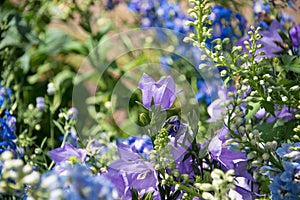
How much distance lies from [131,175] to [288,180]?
199mm

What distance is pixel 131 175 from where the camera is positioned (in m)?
0.73

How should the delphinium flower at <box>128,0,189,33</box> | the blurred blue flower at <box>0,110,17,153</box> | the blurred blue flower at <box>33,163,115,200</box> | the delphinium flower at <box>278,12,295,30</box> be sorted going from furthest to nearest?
the delphinium flower at <box>128,0,189,33</box>, the delphinium flower at <box>278,12,295,30</box>, the blurred blue flower at <box>0,110,17,153</box>, the blurred blue flower at <box>33,163,115,200</box>

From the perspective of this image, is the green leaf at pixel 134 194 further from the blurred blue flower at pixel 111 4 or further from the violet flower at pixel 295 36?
the blurred blue flower at pixel 111 4

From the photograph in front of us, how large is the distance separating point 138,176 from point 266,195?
18 centimetres

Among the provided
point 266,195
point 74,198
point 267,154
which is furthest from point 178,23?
point 74,198

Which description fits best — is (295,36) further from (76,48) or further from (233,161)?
(76,48)

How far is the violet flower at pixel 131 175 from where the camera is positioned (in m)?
0.73

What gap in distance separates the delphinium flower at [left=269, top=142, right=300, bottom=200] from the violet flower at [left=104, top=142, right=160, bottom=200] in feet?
0.50

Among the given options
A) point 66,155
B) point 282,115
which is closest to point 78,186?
point 66,155

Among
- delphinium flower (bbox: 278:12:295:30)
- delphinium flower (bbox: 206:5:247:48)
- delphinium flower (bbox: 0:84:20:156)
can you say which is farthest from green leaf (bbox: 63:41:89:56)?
delphinium flower (bbox: 0:84:20:156)

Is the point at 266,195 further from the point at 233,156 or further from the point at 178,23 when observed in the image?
the point at 178,23

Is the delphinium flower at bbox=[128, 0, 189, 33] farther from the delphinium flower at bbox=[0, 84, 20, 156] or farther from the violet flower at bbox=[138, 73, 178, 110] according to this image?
the violet flower at bbox=[138, 73, 178, 110]

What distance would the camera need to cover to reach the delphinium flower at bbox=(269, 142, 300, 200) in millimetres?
612

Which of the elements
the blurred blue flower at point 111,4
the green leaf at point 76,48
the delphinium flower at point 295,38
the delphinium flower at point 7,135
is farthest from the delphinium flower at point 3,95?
the blurred blue flower at point 111,4
